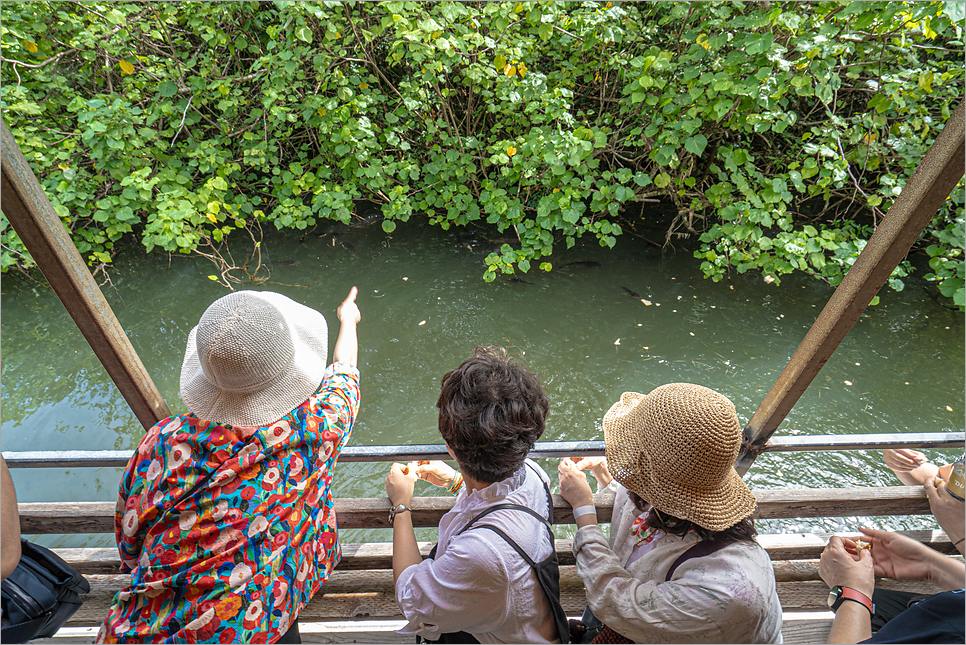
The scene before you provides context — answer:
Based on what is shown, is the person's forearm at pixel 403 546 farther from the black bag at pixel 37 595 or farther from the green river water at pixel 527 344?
the green river water at pixel 527 344

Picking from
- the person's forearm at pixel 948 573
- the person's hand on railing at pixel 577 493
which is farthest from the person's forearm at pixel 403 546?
the person's forearm at pixel 948 573

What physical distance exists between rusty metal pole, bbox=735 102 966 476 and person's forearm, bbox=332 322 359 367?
57.4 inches

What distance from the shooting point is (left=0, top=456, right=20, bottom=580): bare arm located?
1104 mm

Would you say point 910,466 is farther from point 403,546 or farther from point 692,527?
point 403,546

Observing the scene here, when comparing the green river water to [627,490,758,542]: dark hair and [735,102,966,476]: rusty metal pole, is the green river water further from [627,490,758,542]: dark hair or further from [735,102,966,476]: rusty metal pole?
[627,490,758,542]: dark hair

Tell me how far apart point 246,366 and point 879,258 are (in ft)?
5.31

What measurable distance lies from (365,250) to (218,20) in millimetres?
2383

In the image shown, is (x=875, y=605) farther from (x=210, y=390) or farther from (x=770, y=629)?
(x=210, y=390)

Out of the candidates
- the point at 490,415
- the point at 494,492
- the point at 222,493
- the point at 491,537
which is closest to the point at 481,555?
the point at 491,537

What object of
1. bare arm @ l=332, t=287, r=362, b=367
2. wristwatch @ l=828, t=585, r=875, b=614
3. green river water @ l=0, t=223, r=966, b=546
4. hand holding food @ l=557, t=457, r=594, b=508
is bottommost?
green river water @ l=0, t=223, r=966, b=546

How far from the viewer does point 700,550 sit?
1104mm

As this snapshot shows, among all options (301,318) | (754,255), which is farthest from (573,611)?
(754,255)

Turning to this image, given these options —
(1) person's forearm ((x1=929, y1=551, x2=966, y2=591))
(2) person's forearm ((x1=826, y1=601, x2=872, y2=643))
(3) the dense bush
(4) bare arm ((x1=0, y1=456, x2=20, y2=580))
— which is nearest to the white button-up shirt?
(2) person's forearm ((x1=826, y1=601, x2=872, y2=643))

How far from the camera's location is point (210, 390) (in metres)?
1.19
